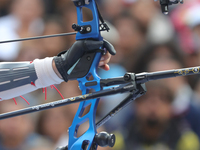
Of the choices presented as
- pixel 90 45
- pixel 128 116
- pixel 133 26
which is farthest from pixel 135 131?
pixel 90 45

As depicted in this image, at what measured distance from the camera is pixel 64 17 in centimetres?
162

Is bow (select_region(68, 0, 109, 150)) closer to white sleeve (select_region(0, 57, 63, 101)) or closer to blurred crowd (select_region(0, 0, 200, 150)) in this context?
white sleeve (select_region(0, 57, 63, 101))

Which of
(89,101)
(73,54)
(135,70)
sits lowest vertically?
(135,70)

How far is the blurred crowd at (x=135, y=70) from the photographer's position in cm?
126

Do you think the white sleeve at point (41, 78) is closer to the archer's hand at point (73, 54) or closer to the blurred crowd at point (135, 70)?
the archer's hand at point (73, 54)

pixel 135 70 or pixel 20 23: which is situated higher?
pixel 20 23

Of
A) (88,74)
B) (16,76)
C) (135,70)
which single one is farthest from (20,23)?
(88,74)

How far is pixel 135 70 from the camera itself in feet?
4.44

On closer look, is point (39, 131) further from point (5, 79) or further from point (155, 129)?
point (5, 79)

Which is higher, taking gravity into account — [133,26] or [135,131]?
[133,26]

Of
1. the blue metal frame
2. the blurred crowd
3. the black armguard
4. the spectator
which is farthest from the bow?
the spectator

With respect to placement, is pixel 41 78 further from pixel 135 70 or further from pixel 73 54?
pixel 135 70

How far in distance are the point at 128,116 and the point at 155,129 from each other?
0.15m

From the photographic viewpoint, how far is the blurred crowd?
4.15 feet
